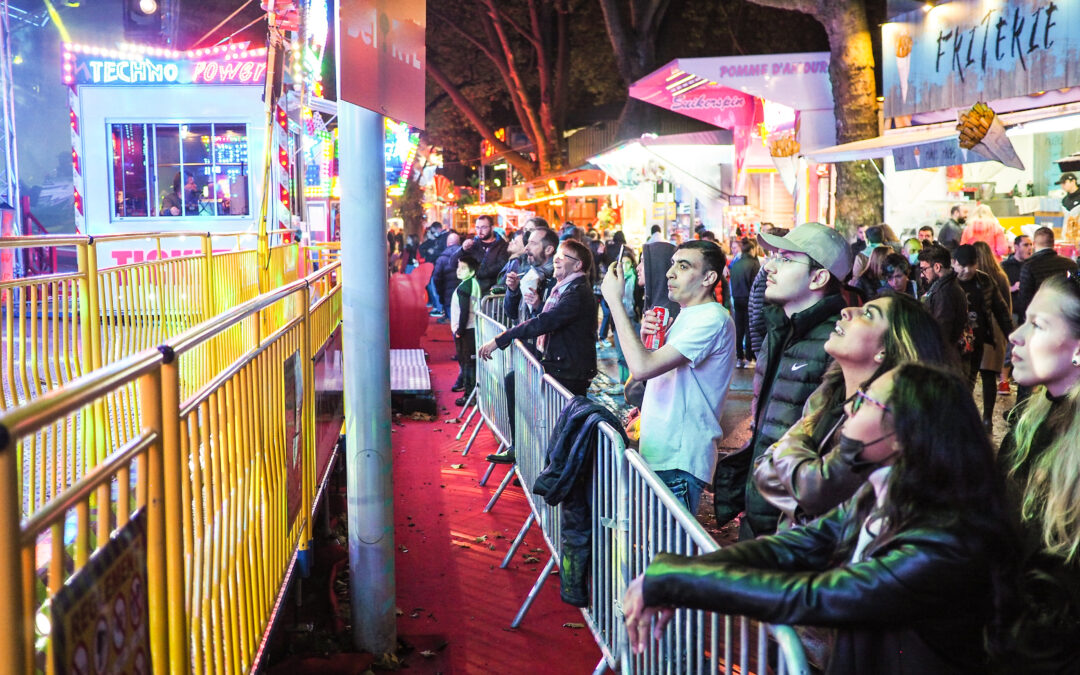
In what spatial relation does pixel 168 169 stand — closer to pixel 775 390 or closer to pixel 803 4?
pixel 803 4

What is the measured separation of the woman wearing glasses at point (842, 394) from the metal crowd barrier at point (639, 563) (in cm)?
32

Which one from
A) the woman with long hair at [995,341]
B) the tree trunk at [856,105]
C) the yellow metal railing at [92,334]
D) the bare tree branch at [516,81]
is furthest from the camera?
the bare tree branch at [516,81]

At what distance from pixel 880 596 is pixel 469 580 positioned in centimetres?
444

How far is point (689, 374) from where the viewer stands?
4914 mm

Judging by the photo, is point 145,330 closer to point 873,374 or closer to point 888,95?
point 873,374

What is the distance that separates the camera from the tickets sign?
2127mm

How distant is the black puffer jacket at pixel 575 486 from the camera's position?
474 centimetres

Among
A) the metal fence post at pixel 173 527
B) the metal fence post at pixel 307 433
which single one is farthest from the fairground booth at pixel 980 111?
the metal fence post at pixel 173 527

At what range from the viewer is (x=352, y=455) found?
5.20 metres

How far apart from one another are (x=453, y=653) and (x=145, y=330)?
4.65 meters

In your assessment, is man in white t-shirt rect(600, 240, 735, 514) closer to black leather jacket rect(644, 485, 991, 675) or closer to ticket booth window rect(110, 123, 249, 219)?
black leather jacket rect(644, 485, 991, 675)

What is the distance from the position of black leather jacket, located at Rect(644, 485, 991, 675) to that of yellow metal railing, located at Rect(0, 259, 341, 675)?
1.32m

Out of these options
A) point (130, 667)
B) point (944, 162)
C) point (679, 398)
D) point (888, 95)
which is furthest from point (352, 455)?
point (888, 95)

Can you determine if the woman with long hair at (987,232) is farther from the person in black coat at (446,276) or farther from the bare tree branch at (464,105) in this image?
the bare tree branch at (464,105)
